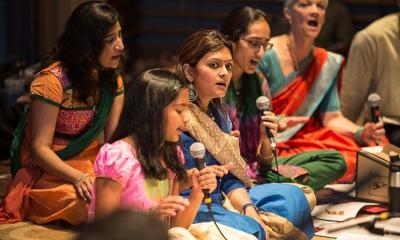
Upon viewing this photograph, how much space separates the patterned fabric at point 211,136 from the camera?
3912 mm

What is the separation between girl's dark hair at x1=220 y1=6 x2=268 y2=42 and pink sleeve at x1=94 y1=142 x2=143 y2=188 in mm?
1354

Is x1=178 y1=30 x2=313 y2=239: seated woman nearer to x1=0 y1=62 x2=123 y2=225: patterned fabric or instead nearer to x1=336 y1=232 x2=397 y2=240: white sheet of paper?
x1=336 y1=232 x2=397 y2=240: white sheet of paper

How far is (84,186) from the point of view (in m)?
4.04

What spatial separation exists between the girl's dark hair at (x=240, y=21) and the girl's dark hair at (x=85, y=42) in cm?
69

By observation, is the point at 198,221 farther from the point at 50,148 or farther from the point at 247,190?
the point at 50,148

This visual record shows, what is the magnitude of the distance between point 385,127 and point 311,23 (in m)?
0.90

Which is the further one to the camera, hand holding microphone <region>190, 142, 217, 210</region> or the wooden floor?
the wooden floor

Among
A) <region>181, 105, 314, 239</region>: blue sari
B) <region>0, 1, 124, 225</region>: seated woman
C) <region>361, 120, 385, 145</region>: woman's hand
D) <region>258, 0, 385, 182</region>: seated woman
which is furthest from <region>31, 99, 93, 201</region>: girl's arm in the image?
<region>361, 120, 385, 145</region>: woman's hand

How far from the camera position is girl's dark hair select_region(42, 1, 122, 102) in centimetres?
414

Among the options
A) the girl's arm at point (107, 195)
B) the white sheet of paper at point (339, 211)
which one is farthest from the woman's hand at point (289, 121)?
the girl's arm at point (107, 195)

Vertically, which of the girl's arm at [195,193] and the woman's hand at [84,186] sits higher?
the girl's arm at [195,193]

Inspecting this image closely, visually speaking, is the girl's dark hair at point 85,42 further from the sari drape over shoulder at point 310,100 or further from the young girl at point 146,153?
the sari drape over shoulder at point 310,100

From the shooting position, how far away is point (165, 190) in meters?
3.49

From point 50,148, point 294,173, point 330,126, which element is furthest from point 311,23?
point 50,148
